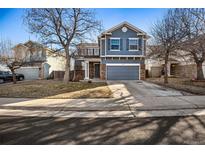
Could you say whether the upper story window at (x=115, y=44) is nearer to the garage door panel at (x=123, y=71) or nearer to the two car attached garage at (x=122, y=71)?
the two car attached garage at (x=122, y=71)

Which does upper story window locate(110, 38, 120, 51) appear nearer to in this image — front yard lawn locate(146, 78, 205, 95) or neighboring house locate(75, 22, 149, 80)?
neighboring house locate(75, 22, 149, 80)

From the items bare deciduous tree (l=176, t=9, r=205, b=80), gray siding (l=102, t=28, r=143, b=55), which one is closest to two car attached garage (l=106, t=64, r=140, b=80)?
gray siding (l=102, t=28, r=143, b=55)

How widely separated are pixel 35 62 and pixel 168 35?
15.6 metres

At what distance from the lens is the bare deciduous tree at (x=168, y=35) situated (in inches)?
678

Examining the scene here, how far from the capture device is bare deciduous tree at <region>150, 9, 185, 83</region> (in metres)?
17.2

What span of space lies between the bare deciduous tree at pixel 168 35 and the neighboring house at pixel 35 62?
11195 mm

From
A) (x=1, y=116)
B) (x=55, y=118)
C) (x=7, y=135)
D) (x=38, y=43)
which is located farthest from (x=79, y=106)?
(x=38, y=43)

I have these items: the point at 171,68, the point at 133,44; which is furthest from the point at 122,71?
the point at 171,68

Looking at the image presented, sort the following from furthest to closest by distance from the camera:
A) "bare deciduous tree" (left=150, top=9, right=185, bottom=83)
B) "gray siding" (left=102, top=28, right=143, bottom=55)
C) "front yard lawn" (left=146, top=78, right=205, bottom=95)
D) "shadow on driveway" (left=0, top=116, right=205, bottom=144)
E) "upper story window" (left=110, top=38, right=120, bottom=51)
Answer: "upper story window" (left=110, top=38, right=120, bottom=51) < "gray siding" (left=102, top=28, right=143, bottom=55) < "bare deciduous tree" (left=150, top=9, right=185, bottom=83) < "front yard lawn" (left=146, top=78, right=205, bottom=95) < "shadow on driveway" (left=0, top=116, right=205, bottom=144)

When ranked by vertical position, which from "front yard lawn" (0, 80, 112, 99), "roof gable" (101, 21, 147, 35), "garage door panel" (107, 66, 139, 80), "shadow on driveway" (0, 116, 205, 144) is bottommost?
"shadow on driveway" (0, 116, 205, 144)

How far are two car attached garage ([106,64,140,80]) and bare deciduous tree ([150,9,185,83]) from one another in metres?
4.58

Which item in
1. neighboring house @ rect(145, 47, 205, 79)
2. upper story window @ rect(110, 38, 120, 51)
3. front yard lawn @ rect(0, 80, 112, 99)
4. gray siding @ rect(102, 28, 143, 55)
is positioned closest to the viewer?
front yard lawn @ rect(0, 80, 112, 99)

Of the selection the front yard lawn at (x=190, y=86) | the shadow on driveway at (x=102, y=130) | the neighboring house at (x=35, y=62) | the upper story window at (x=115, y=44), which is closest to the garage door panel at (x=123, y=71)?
the upper story window at (x=115, y=44)

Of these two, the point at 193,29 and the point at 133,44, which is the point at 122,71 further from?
the point at 193,29
